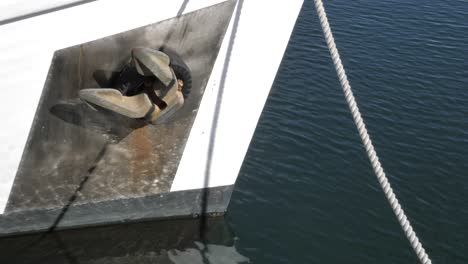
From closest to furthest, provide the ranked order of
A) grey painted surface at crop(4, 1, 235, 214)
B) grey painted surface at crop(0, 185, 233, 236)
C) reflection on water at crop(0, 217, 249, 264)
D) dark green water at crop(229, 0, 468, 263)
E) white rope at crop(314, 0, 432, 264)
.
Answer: white rope at crop(314, 0, 432, 264), grey painted surface at crop(4, 1, 235, 214), grey painted surface at crop(0, 185, 233, 236), reflection on water at crop(0, 217, 249, 264), dark green water at crop(229, 0, 468, 263)

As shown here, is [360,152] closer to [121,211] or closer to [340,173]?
[340,173]

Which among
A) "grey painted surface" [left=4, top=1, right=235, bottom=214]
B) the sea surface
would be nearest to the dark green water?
the sea surface

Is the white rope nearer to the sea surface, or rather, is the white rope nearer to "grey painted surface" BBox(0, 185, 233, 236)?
the sea surface

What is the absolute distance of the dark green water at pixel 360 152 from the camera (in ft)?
21.3

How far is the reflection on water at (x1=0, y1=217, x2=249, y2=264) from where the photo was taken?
595 centimetres

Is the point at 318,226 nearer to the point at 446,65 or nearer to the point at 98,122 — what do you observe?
the point at 98,122

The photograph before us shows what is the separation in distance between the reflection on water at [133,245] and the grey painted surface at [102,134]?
0.19 m

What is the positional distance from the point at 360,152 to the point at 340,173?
56cm

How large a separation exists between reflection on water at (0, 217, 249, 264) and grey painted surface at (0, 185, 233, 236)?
0.10m

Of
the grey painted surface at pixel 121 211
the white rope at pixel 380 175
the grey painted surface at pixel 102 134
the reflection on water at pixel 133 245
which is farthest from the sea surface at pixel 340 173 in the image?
the white rope at pixel 380 175

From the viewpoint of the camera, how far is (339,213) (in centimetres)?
681

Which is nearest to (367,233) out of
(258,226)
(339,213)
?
(339,213)

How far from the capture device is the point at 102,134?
5457 mm

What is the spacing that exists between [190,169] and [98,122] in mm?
945
